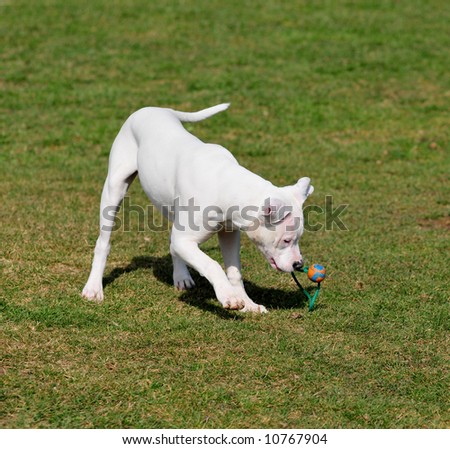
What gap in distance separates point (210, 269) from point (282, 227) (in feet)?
2.46

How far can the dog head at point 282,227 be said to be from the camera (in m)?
6.14

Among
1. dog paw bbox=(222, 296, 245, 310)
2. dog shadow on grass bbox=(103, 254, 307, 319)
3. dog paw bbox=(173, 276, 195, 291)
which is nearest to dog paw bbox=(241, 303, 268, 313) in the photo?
dog shadow on grass bbox=(103, 254, 307, 319)

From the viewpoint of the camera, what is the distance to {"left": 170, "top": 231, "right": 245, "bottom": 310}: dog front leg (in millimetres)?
6418

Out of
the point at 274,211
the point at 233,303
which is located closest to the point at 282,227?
the point at 274,211

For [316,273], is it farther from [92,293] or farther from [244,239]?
[244,239]

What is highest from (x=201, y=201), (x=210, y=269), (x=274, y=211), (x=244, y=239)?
(x=274, y=211)

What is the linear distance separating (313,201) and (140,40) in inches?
357

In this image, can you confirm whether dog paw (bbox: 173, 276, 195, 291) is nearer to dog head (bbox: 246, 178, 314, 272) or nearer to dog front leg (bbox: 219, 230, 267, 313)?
dog front leg (bbox: 219, 230, 267, 313)

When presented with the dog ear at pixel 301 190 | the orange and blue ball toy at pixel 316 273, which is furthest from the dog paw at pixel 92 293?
the dog ear at pixel 301 190

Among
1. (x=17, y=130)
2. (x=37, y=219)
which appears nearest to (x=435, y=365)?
(x=37, y=219)

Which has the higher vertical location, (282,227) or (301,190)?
(301,190)

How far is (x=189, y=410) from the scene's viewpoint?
5.37 m

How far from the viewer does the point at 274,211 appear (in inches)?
240
